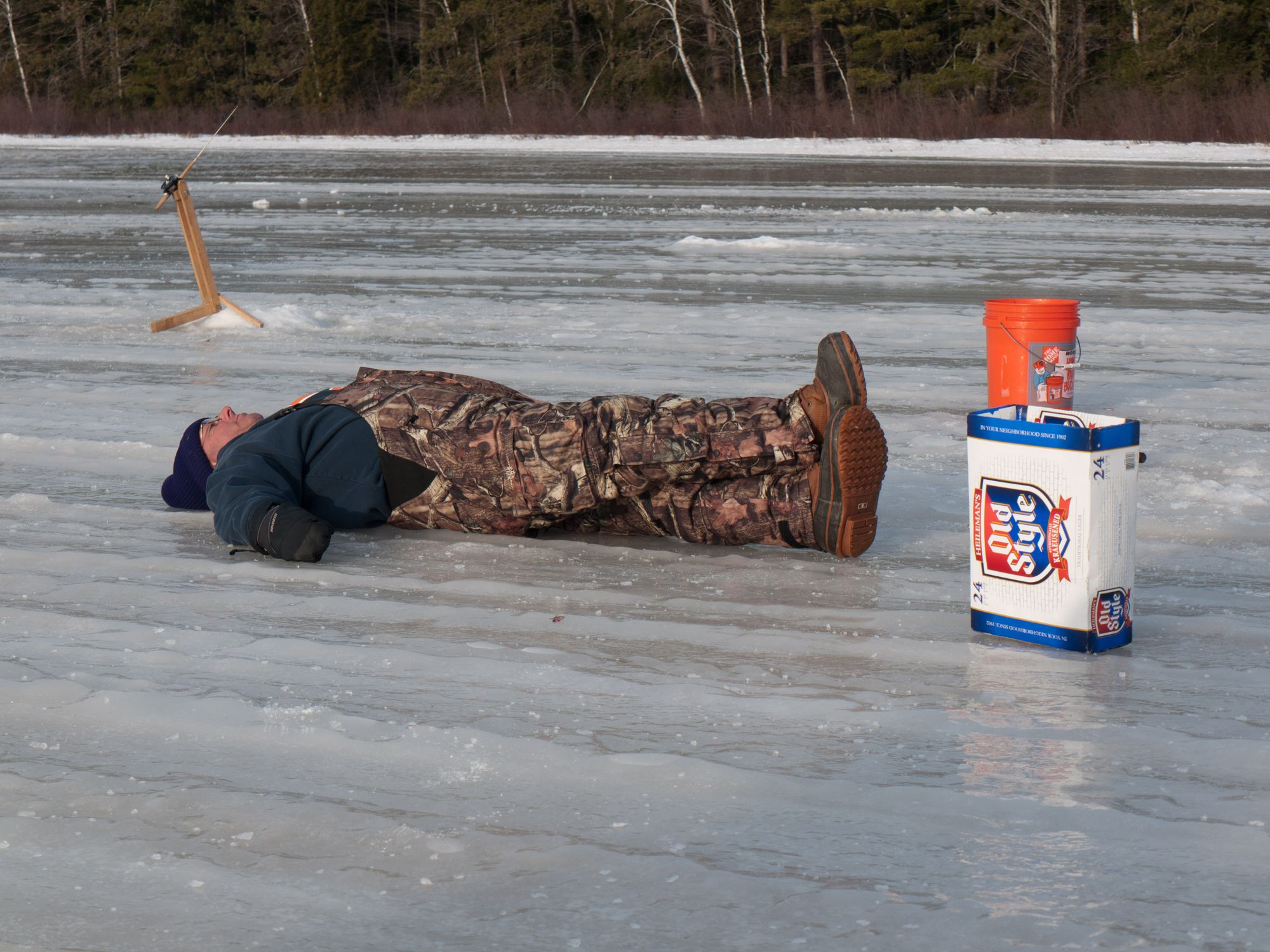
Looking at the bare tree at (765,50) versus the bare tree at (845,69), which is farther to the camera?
the bare tree at (765,50)

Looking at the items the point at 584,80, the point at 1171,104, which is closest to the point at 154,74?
the point at 584,80

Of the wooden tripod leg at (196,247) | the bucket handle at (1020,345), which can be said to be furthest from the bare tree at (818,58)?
the bucket handle at (1020,345)

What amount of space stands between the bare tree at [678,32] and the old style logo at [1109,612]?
37602 mm

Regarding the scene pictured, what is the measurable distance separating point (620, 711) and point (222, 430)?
1800mm

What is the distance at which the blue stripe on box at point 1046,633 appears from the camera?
3.03 m

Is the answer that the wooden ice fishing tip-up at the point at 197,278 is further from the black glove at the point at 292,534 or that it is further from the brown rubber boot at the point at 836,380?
the brown rubber boot at the point at 836,380

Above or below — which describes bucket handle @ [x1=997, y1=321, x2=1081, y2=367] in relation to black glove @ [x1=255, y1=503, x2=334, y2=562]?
above

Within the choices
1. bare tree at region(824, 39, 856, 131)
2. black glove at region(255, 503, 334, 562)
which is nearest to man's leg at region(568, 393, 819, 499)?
black glove at region(255, 503, 334, 562)

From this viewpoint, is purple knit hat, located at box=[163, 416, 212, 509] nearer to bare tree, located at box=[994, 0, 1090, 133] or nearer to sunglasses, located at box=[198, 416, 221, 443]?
sunglasses, located at box=[198, 416, 221, 443]

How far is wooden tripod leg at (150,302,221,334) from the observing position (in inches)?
304

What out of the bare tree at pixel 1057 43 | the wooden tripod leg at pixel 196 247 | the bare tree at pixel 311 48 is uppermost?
the bare tree at pixel 311 48

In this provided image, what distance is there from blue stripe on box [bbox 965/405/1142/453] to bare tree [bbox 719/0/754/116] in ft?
122

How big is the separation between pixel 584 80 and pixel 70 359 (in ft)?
128

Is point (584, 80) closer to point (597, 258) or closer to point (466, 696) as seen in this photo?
point (597, 258)
